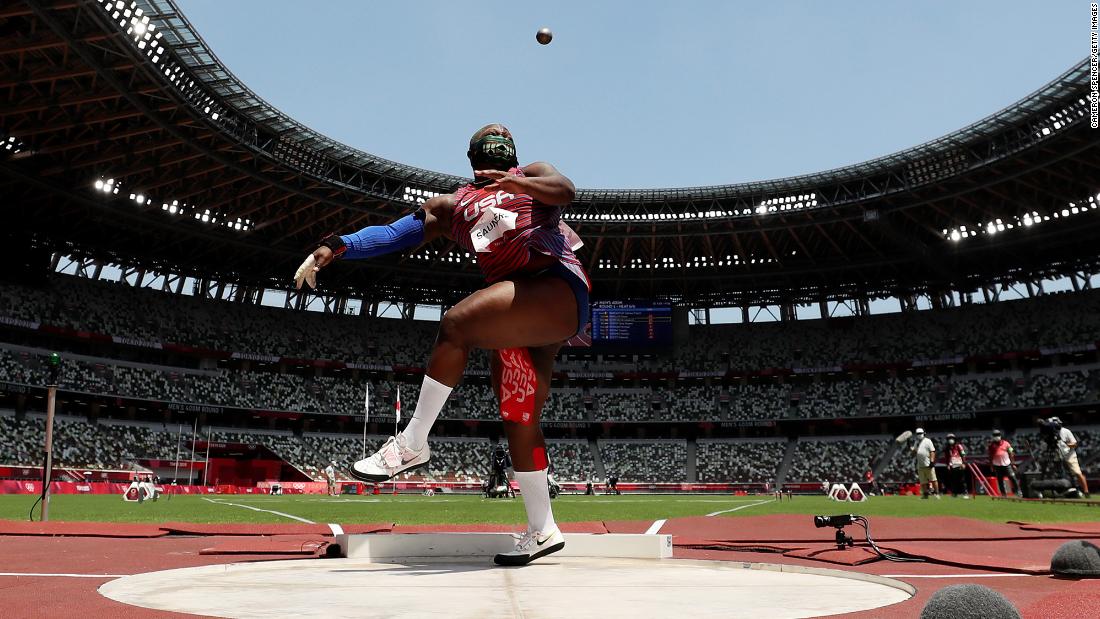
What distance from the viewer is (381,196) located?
40000 mm

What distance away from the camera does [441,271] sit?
170 ft

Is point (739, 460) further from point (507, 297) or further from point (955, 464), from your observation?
point (507, 297)

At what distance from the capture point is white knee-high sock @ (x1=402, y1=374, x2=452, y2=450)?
4676 mm

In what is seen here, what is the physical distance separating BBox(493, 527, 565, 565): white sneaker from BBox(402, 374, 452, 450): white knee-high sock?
37.3 inches

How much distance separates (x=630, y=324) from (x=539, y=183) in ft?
171

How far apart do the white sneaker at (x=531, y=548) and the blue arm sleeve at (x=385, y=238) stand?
207 centimetres

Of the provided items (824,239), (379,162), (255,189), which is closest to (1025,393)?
(824,239)

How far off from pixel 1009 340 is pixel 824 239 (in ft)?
47.3

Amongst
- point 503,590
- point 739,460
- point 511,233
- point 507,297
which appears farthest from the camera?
point 739,460

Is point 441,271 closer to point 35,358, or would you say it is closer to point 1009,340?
point 35,358

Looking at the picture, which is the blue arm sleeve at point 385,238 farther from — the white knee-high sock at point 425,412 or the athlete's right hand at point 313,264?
the white knee-high sock at point 425,412

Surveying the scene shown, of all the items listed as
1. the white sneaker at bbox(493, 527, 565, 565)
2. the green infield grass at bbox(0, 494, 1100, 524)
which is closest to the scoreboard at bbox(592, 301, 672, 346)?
the green infield grass at bbox(0, 494, 1100, 524)

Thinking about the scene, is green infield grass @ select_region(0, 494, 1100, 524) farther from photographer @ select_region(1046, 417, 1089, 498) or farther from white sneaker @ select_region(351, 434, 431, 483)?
white sneaker @ select_region(351, 434, 431, 483)

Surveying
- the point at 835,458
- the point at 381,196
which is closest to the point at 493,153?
the point at 381,196
